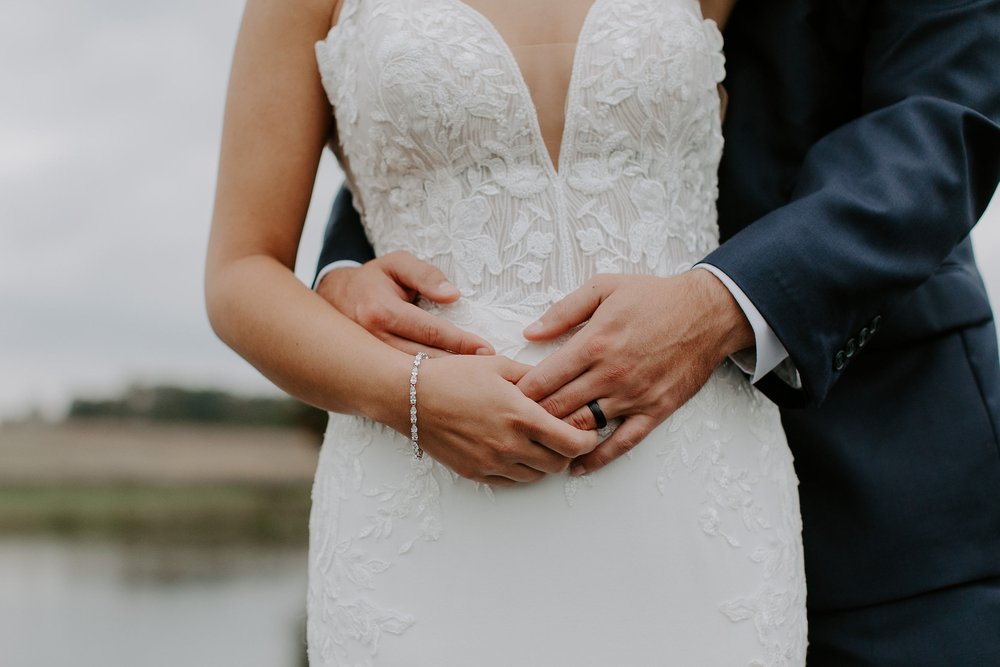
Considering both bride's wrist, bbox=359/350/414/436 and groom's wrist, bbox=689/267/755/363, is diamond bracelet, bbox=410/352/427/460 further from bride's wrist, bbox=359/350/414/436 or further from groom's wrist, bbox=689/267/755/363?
groom's wrist, bbox=689/267/755/363

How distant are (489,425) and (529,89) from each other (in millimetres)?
647

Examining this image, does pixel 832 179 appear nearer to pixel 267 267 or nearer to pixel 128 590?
pixel 267 267

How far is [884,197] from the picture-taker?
1.79 metres

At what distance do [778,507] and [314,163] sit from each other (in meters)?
1.13

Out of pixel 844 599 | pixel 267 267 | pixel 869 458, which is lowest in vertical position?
pixel 844 599

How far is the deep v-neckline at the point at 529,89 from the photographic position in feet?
6.09

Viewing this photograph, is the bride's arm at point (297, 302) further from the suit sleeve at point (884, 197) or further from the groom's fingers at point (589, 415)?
the suit sleeve at point (884, 197)

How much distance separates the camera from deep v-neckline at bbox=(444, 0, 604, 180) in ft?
6.09

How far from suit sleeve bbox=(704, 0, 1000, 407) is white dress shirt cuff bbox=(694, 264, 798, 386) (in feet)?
0.05

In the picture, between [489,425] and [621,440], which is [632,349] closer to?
[621,440]

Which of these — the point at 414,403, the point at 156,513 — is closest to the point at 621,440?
the point at 414,403

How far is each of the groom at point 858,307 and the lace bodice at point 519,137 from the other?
0.44ft

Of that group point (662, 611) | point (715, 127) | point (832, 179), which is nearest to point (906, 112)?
point (832, 179)

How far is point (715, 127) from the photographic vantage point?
6.76 feet
